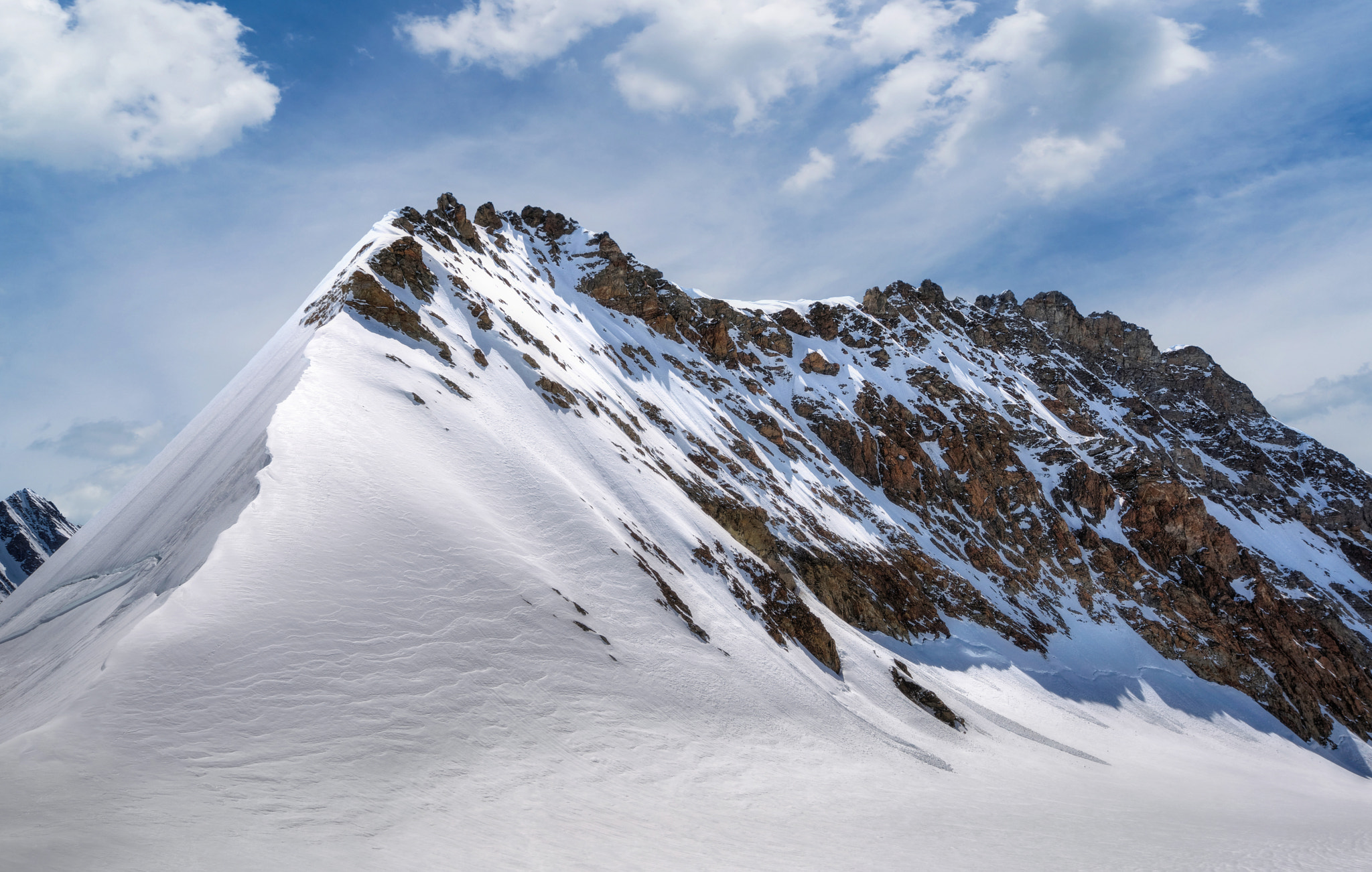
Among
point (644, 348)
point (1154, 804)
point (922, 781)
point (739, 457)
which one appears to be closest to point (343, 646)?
point (922, 781)

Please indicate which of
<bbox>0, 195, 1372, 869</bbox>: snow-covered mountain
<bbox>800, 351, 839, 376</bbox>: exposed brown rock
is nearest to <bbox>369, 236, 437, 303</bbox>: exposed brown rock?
<bbox>0, 195, 1372, 869</bbox>: snow-covered mountain

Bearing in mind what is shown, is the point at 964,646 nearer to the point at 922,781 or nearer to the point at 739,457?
the point at 739,457

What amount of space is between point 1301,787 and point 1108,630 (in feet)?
63.8

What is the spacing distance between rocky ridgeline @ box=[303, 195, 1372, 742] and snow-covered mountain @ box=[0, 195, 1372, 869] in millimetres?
515

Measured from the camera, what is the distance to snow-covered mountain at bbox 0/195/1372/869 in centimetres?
1302

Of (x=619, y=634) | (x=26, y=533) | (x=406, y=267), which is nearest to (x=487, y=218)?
(x=406, y=267)

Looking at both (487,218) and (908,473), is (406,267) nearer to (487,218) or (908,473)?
(487,218)

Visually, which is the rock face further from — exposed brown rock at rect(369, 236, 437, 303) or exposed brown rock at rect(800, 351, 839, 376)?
exposed brown rock at rect(800, 351, 839, 376)

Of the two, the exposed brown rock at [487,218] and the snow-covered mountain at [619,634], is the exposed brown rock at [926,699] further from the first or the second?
the exposed brown rock at [487,218]

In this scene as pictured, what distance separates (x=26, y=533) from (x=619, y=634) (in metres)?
149

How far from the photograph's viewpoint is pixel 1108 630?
2630 inches

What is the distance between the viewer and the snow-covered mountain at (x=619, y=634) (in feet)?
42.7

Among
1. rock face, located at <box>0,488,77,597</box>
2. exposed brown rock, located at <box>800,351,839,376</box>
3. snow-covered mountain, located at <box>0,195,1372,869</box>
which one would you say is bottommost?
rock face, located at <box>0,488,77,597</box>

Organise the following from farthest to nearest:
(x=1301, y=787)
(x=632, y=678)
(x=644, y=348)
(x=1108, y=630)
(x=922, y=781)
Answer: (x=644, y=348)
(x=1108, y=630)
(x=1301, y=787)
(x=922, y=781)
(x=632, y=678)
